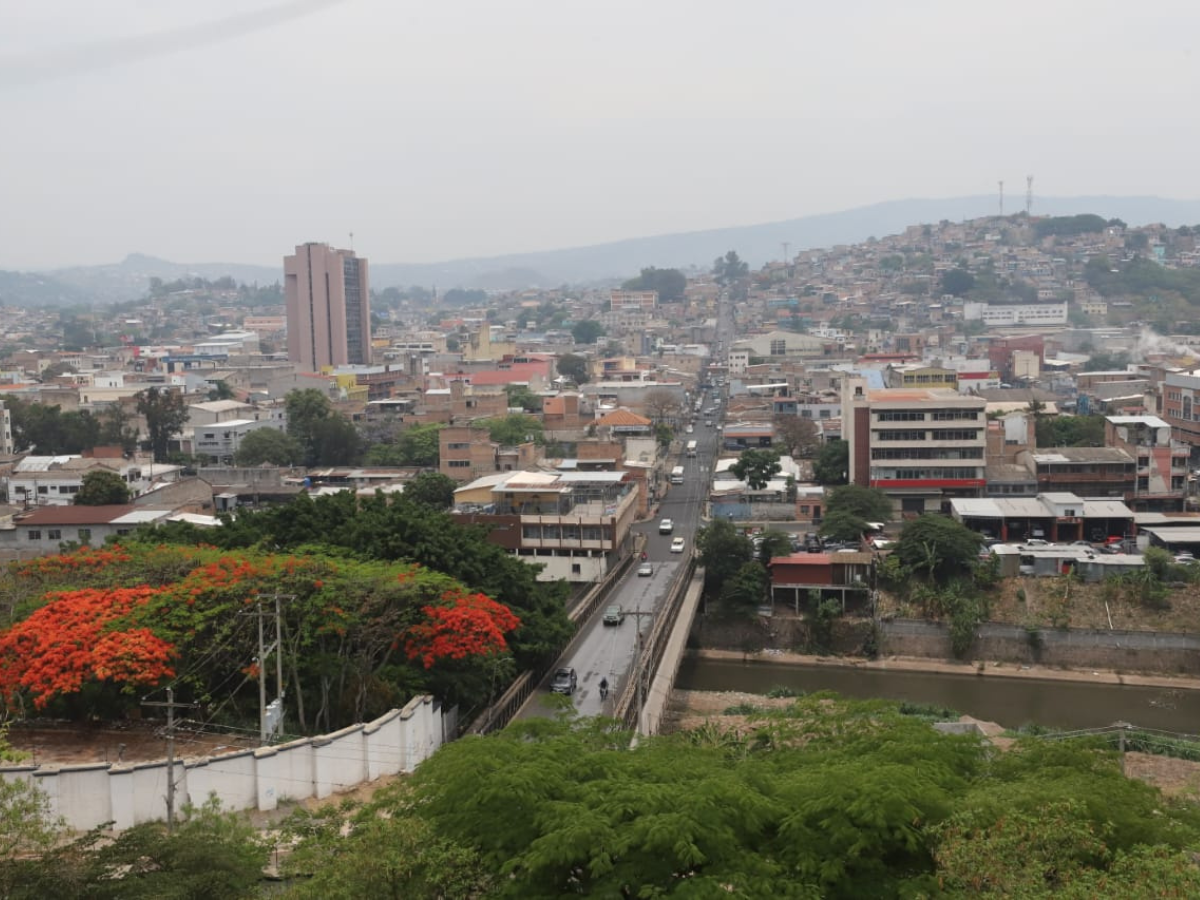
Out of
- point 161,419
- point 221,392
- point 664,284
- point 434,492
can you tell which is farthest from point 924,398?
point 664,284

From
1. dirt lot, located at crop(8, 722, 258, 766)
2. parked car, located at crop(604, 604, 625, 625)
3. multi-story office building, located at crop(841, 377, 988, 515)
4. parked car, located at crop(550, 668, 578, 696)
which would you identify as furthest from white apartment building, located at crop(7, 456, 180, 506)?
multi-story office building, located at crop(841, 377, 988, 515)

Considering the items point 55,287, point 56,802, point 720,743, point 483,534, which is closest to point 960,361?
point 483,534

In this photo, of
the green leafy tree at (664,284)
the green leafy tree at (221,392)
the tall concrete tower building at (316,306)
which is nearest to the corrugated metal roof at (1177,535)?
the green leafy tree at (221,392)

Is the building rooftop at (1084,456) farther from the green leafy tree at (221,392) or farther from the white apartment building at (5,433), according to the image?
the green leafy tree at (221,392)

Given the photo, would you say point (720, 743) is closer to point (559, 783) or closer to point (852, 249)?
point (559, 783)

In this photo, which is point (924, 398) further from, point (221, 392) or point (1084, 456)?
point (221, 392)

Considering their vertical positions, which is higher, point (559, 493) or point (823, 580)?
point (559, 493)

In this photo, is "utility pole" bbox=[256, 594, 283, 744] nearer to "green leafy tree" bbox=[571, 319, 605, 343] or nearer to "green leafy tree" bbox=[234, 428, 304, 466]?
"green leafy tree" bbox=[234, 428, 304, 466]
